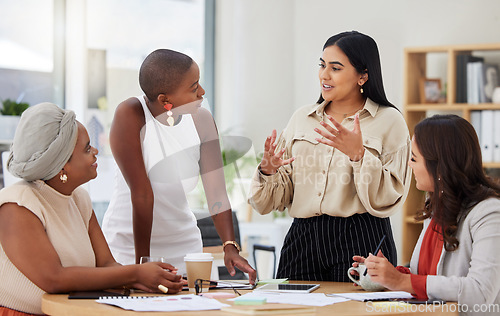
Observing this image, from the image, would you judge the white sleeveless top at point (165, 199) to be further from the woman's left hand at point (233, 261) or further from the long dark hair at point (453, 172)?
the long dark hair at point (453, 172)

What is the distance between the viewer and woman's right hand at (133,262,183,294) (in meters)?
1.94

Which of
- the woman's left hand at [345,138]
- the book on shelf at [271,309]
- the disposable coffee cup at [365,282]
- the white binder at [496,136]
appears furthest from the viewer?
the white binder at [496,136]

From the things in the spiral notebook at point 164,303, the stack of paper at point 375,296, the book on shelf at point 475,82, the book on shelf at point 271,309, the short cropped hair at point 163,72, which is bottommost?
the stack of paper at point 375,296

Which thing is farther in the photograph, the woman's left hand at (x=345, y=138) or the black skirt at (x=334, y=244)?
the black skirt at (x=334, y=244)

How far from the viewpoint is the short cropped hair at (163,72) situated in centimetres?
229

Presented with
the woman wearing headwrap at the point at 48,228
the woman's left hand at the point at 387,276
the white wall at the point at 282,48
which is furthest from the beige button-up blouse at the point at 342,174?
the white wall at the point at 282,48

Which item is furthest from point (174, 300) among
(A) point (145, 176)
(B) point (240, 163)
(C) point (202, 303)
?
(B) point (240, 163)

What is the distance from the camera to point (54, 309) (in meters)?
1.76

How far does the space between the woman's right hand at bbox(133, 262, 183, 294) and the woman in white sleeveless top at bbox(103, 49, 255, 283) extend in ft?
0.99

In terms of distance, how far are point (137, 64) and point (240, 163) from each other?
4.06ft

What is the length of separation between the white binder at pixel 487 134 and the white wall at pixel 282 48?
895 millimetres

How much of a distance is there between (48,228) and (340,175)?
39.4 inches

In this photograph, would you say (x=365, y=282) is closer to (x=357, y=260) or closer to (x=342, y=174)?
(x=357, y=260)

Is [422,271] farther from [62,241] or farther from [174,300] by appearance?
[62,241]
